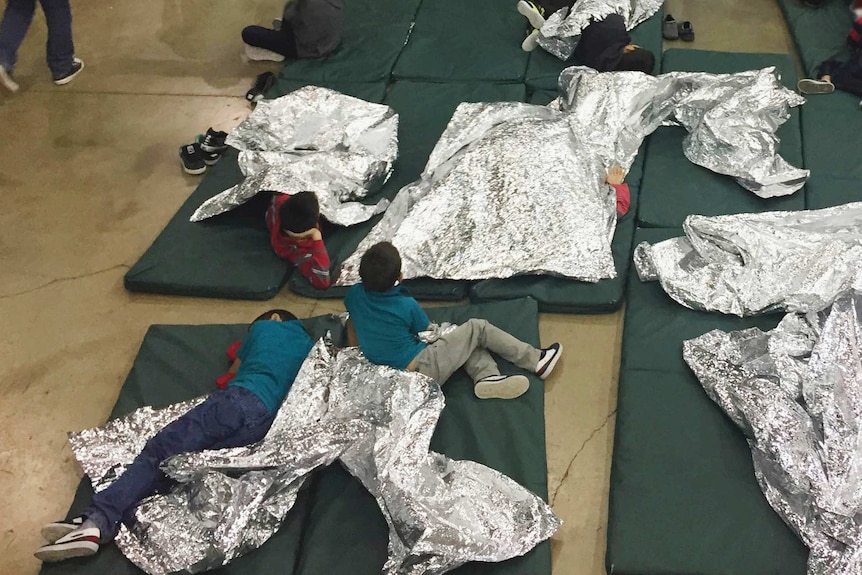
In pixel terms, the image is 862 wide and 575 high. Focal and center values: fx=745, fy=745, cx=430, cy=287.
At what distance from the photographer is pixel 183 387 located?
2428 millimetres

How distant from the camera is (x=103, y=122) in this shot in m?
3.76

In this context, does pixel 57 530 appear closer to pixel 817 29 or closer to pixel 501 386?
pixel 501 386

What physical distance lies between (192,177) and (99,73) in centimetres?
118

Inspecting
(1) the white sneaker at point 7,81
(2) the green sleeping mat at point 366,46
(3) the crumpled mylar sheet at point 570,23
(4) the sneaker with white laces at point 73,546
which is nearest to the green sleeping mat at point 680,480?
(4) the sneaker with white laces at point 73,546

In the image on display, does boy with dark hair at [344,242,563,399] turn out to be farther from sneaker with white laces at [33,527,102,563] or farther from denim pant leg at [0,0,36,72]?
denim pant leg at [0,0,36,72]

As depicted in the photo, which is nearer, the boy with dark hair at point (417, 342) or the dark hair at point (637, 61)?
the boy with dark hair at point (417, 342)

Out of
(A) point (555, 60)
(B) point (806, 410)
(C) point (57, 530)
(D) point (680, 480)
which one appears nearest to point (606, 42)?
(A) point (555, 60)

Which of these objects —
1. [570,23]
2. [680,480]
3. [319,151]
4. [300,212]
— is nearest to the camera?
[680,480]

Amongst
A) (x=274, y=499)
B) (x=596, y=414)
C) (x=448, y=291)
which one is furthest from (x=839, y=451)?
(x=274, y=499)

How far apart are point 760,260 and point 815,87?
142 centimetres

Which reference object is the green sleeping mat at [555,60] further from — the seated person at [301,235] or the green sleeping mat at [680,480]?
the green sleeping mat at [680,480]

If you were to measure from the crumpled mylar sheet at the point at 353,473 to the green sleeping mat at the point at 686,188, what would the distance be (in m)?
1.27

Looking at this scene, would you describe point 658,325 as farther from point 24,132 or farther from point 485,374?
point 24,132

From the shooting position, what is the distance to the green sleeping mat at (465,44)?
12.1 ft
